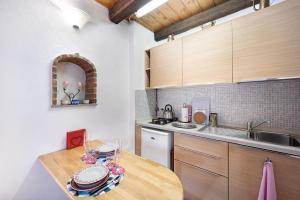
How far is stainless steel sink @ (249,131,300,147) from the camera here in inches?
55.1

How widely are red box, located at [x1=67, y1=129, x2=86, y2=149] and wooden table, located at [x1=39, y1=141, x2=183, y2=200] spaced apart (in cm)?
21

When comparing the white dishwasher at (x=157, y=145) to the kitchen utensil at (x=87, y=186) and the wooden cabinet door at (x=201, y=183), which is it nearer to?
the wooden cabinet door at (x=201, y=183)

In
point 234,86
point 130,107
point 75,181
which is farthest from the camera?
point 130,107

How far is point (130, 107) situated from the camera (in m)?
2.34

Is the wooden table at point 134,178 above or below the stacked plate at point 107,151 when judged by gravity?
below

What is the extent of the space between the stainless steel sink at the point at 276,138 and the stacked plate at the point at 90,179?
153 cm

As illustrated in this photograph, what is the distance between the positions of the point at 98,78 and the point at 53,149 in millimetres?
969

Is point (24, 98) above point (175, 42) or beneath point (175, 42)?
beneath

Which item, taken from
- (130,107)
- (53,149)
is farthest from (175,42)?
(53,149)

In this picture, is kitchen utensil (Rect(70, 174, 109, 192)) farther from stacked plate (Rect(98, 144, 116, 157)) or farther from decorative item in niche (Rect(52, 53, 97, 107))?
decorative item in niche (Rect(52, 53, 97, 107))

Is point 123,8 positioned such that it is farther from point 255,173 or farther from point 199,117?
point 255,173

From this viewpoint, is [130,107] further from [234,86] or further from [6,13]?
[6,13]

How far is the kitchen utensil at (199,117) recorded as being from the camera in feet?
6.94

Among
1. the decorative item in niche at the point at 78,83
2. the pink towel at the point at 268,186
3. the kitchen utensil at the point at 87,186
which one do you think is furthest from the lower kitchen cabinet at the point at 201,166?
the decorative item in niche at the point at 78,83
